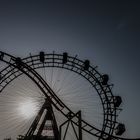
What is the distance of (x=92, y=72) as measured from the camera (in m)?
29.8

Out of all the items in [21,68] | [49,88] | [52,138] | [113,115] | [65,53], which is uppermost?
[65,53]

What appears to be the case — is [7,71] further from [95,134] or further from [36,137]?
[95,134]

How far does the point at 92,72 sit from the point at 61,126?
23.9ft

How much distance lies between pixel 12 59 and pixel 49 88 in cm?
461

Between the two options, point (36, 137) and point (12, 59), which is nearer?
point (36, 137)

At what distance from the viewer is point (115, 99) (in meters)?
29.4

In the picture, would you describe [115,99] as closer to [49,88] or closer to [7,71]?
[49,88]

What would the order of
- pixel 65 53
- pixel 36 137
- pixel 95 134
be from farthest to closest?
pixel 65 53 → pixel 95 134 → pixel 36 137

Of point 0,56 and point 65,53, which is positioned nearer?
point 0,56

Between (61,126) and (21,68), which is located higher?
(21,68)

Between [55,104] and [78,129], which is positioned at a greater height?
[55,104]

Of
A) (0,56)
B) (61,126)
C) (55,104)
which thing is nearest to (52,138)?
(61,126)

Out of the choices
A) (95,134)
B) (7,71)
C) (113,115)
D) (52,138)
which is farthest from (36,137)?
(113,115)

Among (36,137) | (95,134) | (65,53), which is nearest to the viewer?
(36,137)
